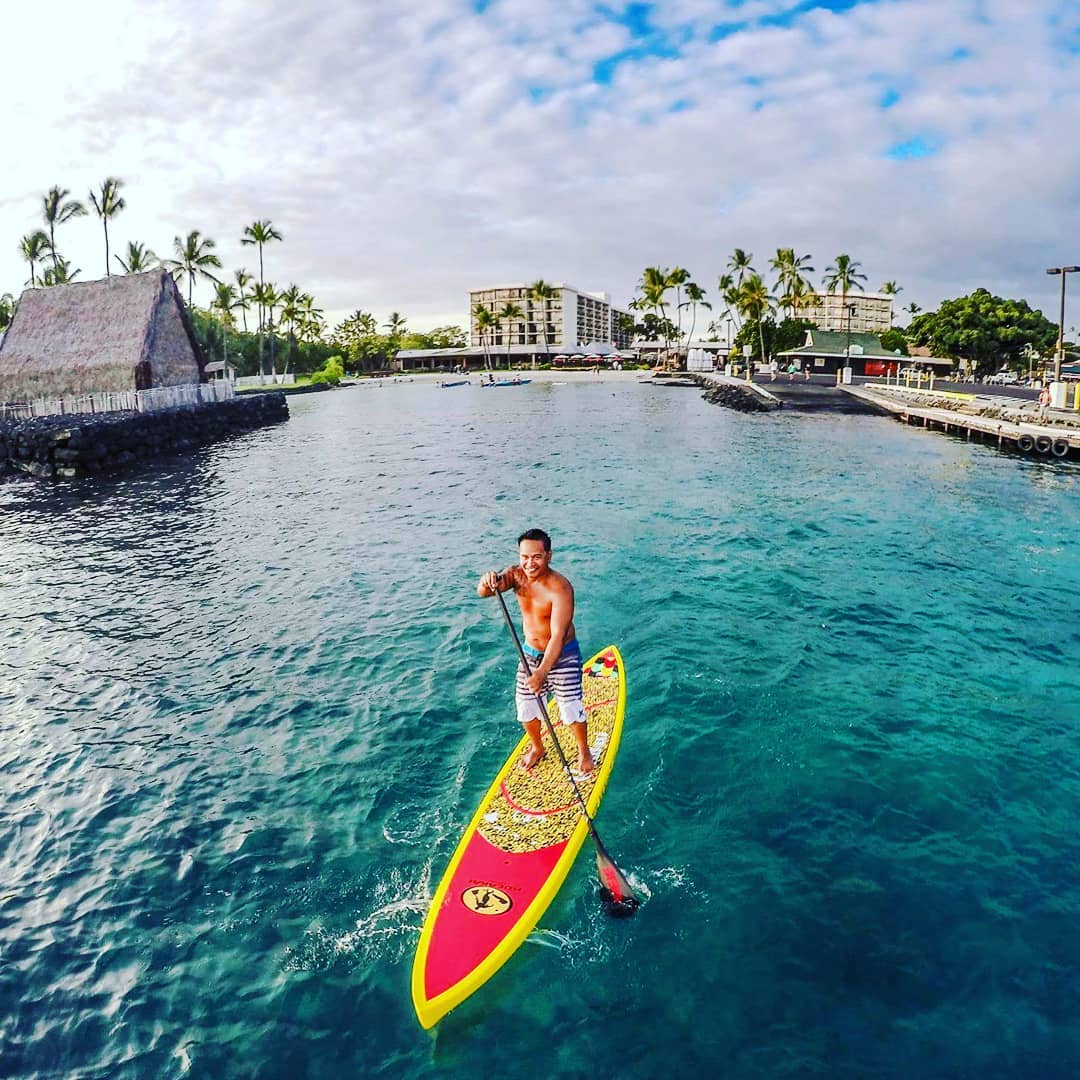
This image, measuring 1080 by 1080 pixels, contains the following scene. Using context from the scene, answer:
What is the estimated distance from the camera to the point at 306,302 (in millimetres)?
115938

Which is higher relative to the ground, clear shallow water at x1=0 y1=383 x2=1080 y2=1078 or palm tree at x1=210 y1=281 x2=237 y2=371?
palm tree at x1=210 y1=281 x2=237 y2=371

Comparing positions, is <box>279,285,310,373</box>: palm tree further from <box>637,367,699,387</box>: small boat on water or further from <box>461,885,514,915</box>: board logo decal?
<box>461,885,514,915</box>: board logo decal

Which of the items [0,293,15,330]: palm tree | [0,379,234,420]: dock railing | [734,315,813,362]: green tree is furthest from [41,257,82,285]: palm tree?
[734,315,813,362]: green tree

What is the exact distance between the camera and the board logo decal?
5996 mm

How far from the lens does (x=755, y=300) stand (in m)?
100

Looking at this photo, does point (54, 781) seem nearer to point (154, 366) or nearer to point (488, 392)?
point (154, 366)

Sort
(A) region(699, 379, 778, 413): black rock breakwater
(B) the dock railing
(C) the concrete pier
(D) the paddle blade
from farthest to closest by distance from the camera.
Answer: (A) region(699, 379, 778, 413): black rock breakwater, (B) the dock railing, (C) the concrete pier, (D) the paddle blade

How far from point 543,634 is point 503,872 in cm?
220

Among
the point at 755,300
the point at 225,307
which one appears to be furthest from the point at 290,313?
the point at 755,300

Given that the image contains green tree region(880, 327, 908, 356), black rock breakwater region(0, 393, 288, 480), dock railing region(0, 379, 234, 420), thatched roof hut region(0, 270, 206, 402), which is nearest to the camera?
black rock breakwater region(0, 393, 288, 480)

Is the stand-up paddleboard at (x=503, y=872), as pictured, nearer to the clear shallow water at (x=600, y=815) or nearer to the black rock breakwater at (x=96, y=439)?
the clear shallow water at (x=600, y=815)

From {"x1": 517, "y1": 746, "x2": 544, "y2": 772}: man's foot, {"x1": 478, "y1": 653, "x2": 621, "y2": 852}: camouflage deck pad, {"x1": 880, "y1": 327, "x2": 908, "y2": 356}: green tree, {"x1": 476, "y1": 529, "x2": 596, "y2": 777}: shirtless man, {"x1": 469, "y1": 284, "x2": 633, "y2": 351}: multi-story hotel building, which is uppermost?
{"x1": 469, "y1": 284, "x2": 633, "y2": 351}: multi-story hotel building

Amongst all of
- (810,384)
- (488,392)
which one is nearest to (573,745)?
(810,384)

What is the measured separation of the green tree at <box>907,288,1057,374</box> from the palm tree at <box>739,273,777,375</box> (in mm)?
22731
